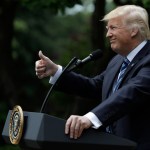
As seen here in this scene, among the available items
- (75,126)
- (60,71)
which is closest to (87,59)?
(60,71)

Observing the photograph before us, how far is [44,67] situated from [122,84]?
0.57 m

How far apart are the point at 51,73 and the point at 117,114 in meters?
0.78

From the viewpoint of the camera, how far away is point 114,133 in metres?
4.55

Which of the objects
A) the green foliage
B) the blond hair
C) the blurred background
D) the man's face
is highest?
the blond hair

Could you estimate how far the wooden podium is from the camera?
398cm

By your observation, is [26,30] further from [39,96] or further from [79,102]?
[79,102]

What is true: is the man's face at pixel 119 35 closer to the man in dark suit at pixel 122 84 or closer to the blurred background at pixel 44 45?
the man in dark suit at pixel 122 84

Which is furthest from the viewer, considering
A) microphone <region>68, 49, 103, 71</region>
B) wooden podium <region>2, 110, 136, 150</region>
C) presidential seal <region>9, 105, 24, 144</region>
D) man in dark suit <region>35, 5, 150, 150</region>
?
microphone <region>68, 49, 103, 71</region>

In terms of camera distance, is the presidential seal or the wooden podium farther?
the presidential seal

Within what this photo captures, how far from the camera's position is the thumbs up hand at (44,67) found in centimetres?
471

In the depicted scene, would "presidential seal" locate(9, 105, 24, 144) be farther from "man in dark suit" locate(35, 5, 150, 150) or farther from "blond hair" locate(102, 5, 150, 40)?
"blond hair" locate(102, 5, 150, 40)

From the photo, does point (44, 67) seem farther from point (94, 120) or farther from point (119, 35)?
point (94, 120)

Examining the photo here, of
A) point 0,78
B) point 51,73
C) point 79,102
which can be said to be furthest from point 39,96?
point 51,73

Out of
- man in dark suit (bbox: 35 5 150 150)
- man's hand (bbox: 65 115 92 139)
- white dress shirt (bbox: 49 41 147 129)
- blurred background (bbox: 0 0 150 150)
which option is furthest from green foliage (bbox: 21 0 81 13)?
man's hand (bbox: 65 115 92 139)
